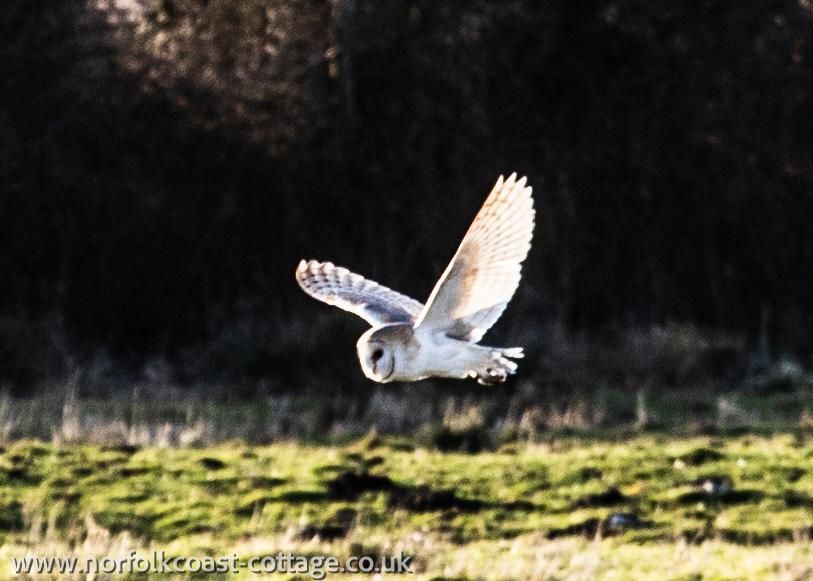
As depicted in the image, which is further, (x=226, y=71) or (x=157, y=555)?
(x=226, y=71)

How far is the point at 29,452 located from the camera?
1381 cm

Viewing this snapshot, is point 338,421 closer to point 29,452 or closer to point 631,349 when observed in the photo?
point 29,452

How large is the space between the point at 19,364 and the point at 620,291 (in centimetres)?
866

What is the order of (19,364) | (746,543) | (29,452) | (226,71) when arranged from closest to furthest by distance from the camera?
1. (746,543)
2. (29,452)
3. (19,364)
4. (226,71)

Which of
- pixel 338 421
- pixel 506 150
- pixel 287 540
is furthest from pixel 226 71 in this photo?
pixel 287 540

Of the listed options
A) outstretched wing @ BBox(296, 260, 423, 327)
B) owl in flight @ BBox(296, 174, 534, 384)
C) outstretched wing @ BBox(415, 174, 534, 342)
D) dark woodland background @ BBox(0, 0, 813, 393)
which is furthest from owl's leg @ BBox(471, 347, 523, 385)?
dark woodland background @ BBox(0, 0, 813, 393)

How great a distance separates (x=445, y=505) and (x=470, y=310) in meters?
4.39

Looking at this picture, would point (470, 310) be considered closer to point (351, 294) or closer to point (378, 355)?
point (378, 355)

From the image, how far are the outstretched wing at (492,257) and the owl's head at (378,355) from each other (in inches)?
7.5

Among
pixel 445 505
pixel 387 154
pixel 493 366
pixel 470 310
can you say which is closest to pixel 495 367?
pixel 493 366

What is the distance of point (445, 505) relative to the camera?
40.6ft

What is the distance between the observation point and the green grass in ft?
34.8

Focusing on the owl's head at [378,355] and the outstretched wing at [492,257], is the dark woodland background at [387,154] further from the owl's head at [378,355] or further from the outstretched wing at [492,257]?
the outstretched wing at [492,257]

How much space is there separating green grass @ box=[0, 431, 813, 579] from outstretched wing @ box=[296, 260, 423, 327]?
142 centimetres
